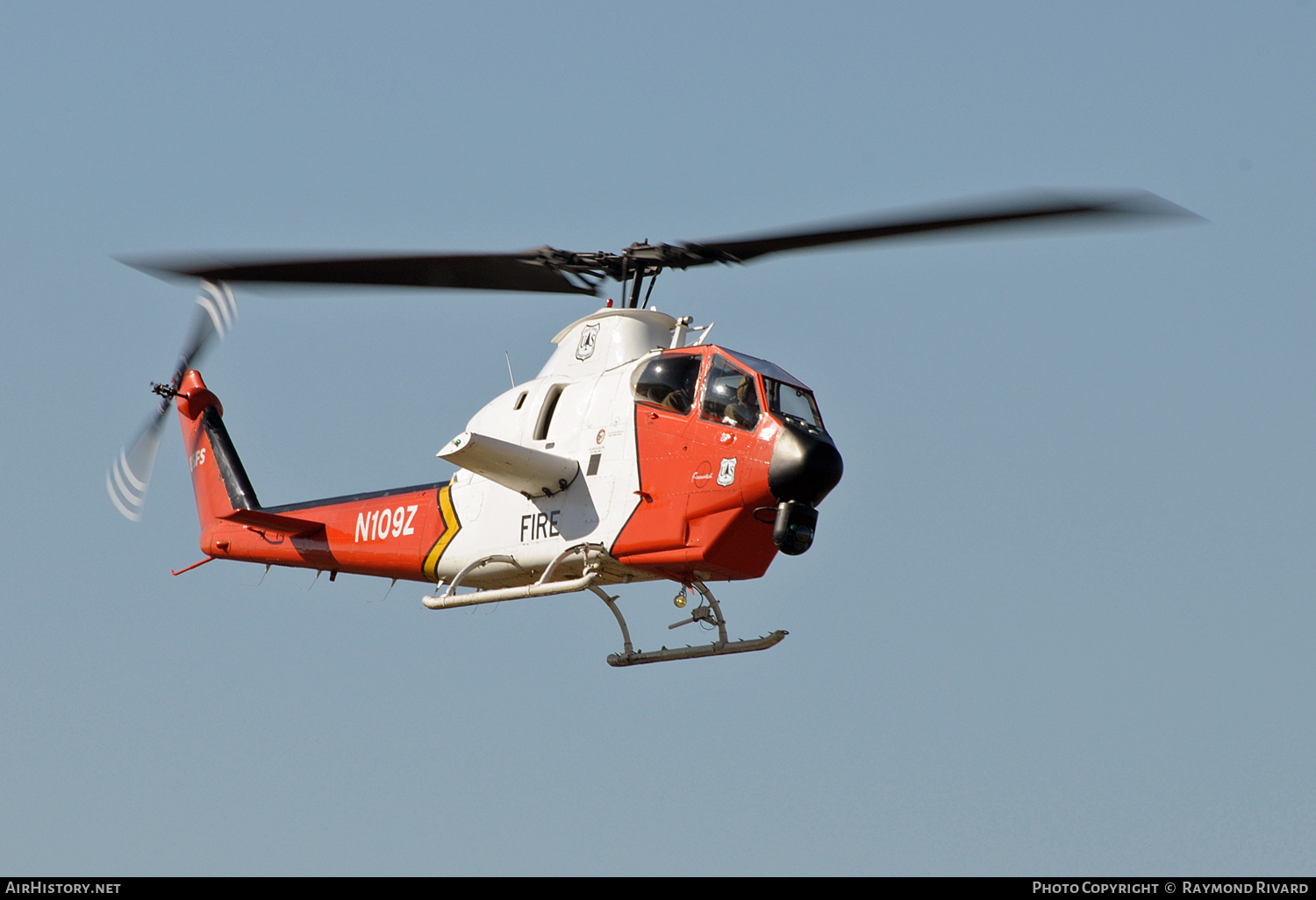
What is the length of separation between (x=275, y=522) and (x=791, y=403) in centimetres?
837

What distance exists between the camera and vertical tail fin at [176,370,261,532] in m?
25.3

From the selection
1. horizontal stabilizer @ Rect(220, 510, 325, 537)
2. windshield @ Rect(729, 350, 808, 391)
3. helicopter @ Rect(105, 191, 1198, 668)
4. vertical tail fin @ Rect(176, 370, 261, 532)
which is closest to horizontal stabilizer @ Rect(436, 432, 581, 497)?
helicopter @ Rect(105, 191, 1198, 668)

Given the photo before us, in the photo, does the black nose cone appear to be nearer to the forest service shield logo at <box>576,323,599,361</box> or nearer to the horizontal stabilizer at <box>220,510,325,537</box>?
the forest service shield logo at <box>576,323,599,361</box>

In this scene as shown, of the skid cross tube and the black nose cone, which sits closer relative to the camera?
the black nose cone

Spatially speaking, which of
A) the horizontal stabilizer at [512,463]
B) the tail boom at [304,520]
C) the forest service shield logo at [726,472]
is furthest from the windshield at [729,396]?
the tail boom at [304,520]

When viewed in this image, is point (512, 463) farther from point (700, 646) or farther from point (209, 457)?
point (209, 457)

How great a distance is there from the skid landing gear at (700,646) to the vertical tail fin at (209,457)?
749 centimetres

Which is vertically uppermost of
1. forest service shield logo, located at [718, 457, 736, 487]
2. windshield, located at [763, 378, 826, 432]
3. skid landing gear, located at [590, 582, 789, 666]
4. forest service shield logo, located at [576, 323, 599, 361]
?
forest service shield logo, located at [576, 323, 599, 361]

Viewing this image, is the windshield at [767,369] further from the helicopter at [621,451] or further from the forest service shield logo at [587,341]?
the forest service shield logo at [587,341]

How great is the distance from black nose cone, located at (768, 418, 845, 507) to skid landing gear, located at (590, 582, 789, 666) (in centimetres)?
209

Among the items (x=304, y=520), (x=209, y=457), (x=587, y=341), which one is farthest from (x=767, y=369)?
(x=209, y=457)

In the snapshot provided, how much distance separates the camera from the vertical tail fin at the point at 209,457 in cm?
2528

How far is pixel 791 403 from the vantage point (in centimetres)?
1894
